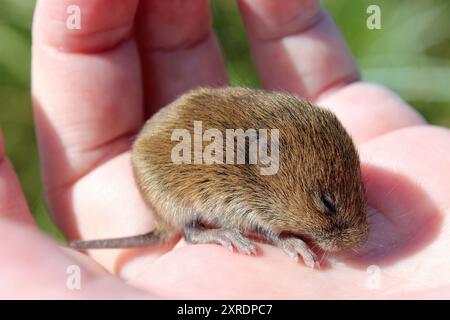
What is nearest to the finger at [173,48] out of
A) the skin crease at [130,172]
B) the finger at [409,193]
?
the skin crease at [130,172]

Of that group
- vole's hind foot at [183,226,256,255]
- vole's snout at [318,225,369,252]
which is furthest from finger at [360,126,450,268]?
vole's hind foot at [183,226,256,255]

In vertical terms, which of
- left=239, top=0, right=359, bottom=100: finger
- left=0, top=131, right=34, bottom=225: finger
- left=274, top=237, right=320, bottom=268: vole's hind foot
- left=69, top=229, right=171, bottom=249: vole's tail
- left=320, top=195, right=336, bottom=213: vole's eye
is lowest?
left=69, top=229, right=171, bottom=249: vole's tail

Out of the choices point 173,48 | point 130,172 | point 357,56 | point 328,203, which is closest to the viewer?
point 328,203

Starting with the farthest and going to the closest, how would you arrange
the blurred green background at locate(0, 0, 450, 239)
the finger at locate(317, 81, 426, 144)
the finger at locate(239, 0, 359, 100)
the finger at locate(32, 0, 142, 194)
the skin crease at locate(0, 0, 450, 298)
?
the blurred green background at locate(0, 0, 450, 239) < the finger at locate(239, 0, 359, 100) < the finger at locate(317, 81, 426, 144) < the finger at locate(32, 0, 142, 194) < the skin crease at locate(0, 0, 450, 298)

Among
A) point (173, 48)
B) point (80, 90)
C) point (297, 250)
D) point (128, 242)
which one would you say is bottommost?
point (128, 242)

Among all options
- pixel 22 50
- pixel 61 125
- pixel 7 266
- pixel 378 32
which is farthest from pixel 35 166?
pixel 378 32

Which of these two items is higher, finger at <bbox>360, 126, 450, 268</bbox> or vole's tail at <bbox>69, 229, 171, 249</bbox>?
finger at <bbox>360, 126, 450, 268</bbox>

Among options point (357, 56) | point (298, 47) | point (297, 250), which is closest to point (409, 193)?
point (297, 250)

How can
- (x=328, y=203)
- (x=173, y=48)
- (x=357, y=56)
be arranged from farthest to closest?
(x=357, y=56), (x=173, y=48), (x=328, y=203)

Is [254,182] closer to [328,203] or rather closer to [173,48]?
[328,203]

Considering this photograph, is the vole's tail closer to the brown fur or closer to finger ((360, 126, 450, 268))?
the brown fur
